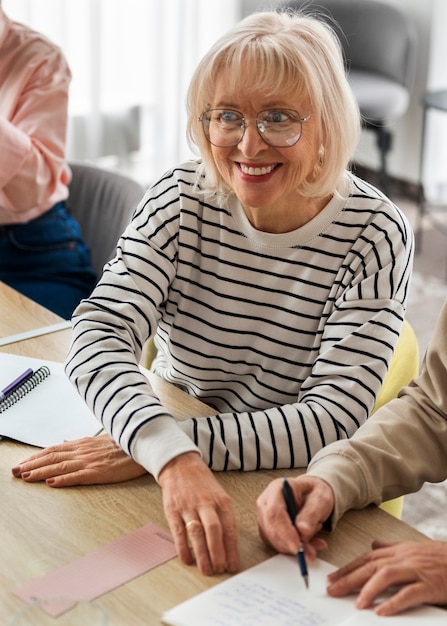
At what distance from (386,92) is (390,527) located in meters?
3.46

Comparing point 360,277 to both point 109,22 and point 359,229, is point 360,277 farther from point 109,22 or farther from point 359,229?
point 109,22

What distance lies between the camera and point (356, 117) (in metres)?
1.61

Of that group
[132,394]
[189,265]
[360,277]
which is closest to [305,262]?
[360,277]

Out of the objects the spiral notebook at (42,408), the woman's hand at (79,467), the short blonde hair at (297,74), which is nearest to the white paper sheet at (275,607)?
the woman's hand at (79,467)

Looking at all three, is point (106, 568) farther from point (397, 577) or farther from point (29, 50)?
point (29, 50)

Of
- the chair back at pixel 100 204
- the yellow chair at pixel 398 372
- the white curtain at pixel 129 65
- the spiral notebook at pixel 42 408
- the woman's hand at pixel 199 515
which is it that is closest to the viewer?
the woman's hand at pixel 199 515

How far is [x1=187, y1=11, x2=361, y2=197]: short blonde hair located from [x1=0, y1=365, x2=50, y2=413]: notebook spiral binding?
48cm

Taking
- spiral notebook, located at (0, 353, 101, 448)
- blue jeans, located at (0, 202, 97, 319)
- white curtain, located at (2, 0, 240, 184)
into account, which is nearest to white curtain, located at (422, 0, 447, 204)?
white curtain, located at (2, 0, 240, 184)

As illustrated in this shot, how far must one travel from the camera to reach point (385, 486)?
1.32m

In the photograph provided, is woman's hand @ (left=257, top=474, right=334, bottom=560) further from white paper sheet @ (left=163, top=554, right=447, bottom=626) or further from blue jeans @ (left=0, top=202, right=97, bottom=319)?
blue jeans @ (left=0, top=202, right=97, bottom=319)

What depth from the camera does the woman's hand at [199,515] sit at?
1176mm

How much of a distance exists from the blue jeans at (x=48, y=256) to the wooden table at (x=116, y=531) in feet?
3.53

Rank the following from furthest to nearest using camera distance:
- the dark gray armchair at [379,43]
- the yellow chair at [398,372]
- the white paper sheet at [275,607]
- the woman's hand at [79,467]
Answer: the dark gray armchair at [379,43], the yellow chair at [398,372], the woman's hand at [79,467], the white paper sheet at [275,607]

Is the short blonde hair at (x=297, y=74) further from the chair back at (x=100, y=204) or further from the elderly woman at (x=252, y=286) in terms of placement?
the chair back at (x=100, y=204)
